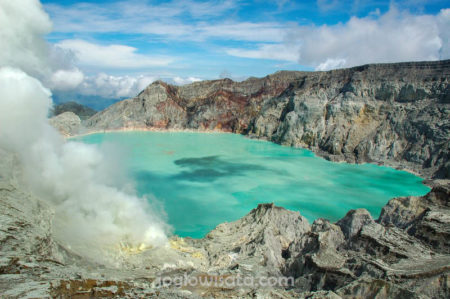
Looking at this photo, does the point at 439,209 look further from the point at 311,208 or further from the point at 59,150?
the point at 59,150

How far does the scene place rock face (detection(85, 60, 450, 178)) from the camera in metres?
39.7

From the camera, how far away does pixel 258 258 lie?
1130 cm

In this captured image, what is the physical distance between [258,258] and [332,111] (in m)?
43.2

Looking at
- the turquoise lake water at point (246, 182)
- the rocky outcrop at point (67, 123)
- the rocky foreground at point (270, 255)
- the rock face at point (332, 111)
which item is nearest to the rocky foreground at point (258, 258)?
the rocky foreground at point (270, 255)

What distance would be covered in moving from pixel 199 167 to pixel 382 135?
25.9m

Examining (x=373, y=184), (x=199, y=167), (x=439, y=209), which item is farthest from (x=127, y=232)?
(x=373, y=184)

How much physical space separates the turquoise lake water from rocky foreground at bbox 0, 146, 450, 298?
5.84 metres

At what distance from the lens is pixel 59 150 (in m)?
13.5

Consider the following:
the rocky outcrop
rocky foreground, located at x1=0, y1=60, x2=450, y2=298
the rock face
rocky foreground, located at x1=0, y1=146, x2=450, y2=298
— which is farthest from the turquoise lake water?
the rocky outcrop

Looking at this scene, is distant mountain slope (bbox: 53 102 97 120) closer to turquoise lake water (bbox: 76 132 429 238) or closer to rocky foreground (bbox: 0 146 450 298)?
turquoise lake water (bbox: 76 132 429 238)

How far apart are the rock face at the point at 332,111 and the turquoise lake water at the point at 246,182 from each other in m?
4.24

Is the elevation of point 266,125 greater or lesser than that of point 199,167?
greater

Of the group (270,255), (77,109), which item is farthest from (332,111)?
(77,109)

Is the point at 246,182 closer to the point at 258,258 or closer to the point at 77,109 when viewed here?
the point at 258,258
